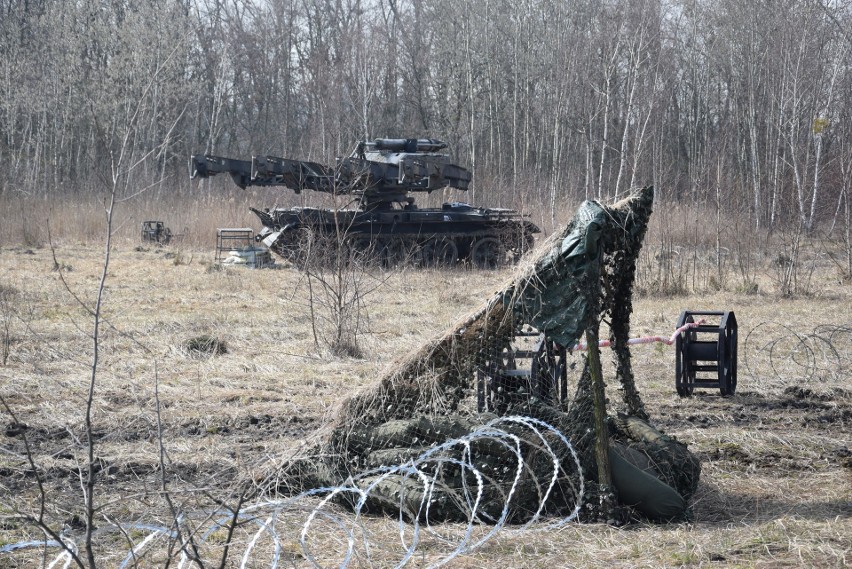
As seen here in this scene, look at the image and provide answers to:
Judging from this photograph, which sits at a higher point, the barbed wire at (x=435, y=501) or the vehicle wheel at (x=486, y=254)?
the vehicle wheel at (x=486, y=254)

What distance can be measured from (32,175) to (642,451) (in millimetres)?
31523

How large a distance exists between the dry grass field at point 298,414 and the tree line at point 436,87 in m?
12.8

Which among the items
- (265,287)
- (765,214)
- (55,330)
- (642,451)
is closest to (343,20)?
(765,214)

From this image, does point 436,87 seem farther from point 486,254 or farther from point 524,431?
point 524,431

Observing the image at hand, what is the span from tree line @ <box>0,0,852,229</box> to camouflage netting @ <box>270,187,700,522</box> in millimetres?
19825

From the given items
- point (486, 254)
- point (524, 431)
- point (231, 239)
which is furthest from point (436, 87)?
point (524, 431)

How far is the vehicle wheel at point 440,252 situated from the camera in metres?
20.7

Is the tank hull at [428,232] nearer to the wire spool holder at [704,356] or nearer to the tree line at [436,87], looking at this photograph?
the tree line at [436,87]

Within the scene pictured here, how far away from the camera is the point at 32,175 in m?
32.9

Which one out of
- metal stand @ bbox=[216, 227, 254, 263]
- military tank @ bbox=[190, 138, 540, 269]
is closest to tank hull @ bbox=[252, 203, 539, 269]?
military tank @ bbox=[190, 138, 540, 269]

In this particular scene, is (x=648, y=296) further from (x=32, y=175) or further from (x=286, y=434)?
(x=32, y=175)

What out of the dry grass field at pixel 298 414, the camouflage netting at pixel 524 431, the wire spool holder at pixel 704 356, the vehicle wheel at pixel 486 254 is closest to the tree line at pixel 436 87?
the vehicle wheel at pixel 486 254

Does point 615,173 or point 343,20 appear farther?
point 343,20

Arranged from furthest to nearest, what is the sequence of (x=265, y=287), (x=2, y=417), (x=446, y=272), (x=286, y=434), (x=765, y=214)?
(x=765, y=214), (x=446, y=272), (x=265, y=287), (x=2, y=417), (x=286, y=434)
